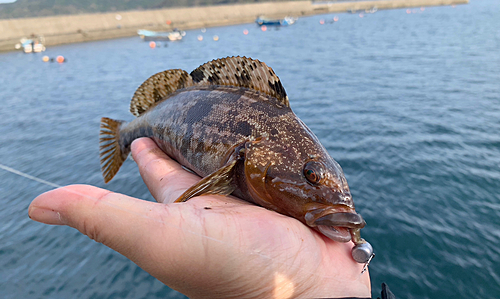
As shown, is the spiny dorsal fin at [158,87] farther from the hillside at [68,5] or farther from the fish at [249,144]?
the hillside at [68,5]

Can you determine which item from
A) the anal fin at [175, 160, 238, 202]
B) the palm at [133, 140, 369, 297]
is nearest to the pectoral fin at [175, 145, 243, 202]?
the anal fin at [175, 160, 238, 202]

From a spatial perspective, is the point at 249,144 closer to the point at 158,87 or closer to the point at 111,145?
the point at 158,87

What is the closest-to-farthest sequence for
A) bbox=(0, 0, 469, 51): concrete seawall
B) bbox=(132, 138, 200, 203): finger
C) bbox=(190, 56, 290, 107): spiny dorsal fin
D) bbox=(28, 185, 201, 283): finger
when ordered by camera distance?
1. bbox=(28, 185, 201, 283): finger
2. bbox=(132, 138, 200, 203): finger
3. bbox=(190, 56, 290, 107): spiny dorsal fin
4. bbox=(0, 0, 469, 51): concrete seawall

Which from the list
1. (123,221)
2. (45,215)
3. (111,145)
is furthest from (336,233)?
(111,145)

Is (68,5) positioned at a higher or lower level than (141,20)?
higher

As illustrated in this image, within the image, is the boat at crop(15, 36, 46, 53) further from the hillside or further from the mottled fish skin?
the hillside

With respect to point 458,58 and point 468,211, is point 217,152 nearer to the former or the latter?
point 468,211

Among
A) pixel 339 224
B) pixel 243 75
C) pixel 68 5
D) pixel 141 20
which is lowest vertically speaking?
pixel 339 224
